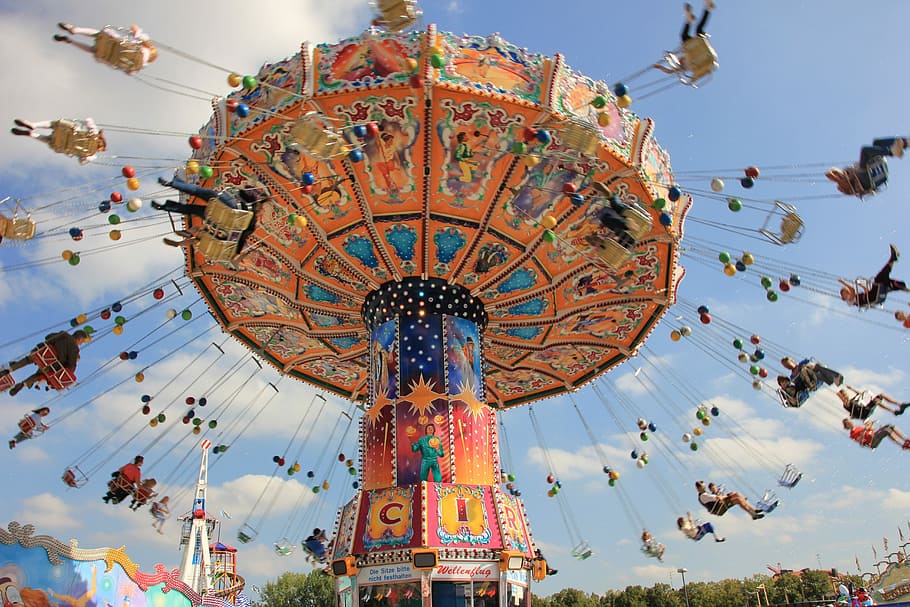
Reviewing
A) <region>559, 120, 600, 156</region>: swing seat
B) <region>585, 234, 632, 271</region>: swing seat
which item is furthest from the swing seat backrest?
<region>585, 234, 632, 271</region>: swing seat

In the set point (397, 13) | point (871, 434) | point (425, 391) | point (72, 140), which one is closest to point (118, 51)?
point (72, 140)

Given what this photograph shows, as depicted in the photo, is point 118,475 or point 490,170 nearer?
point 490,170

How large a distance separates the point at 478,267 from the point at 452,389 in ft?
8.46

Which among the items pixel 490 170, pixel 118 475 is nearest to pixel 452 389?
pixel 490 170

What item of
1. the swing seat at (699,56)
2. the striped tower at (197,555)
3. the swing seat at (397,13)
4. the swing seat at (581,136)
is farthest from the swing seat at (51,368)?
the striped tower at (197,555)

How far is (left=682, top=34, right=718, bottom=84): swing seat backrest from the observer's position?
383 inches

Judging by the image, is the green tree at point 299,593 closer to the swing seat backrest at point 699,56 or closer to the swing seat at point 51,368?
the swing seat at point 51,368

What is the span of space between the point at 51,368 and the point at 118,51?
5931 millimetres

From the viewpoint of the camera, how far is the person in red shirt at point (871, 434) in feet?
39.2

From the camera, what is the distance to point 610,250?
11.5 metres

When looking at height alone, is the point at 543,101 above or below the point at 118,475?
above

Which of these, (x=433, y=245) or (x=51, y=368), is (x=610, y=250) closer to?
(x=433, y=245)

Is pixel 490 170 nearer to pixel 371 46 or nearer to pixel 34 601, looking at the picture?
pixel 371 46

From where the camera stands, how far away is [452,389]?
12992 mm
